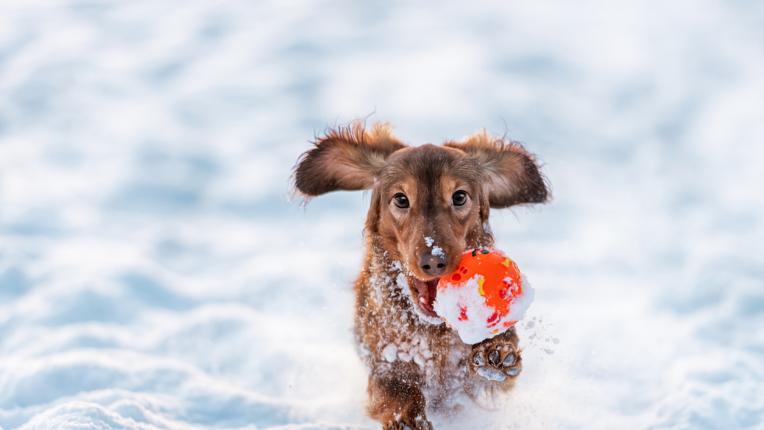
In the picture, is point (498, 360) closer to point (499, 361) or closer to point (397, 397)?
point (499, 361)

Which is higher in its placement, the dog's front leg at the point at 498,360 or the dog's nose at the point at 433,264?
the dog's nose at the point at 433,264

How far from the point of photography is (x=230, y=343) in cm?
473

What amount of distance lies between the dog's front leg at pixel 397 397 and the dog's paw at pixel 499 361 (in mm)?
337

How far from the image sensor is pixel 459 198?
3.55 metres

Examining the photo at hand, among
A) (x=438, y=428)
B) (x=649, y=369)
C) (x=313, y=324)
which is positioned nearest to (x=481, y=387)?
(x=438, y=428)

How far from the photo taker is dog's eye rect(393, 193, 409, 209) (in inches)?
140

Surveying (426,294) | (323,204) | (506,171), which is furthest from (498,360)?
(323,204)

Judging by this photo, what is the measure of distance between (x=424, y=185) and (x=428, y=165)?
0.37ft

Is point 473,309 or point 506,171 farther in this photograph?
point 506,171

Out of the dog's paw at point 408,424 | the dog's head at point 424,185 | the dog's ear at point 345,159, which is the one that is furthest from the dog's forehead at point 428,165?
the dog's paw at point 408,424

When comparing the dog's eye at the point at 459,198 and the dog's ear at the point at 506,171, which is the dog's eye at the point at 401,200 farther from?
the dog's ear at the point at 506,171

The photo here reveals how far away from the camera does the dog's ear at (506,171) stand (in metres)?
4.06

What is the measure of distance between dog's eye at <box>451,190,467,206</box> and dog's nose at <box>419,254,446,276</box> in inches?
16.0

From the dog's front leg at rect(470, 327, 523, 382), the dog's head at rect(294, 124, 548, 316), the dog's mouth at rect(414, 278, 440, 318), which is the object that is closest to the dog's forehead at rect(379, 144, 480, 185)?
the dog's head at rect(294, 124, 548, 316)
